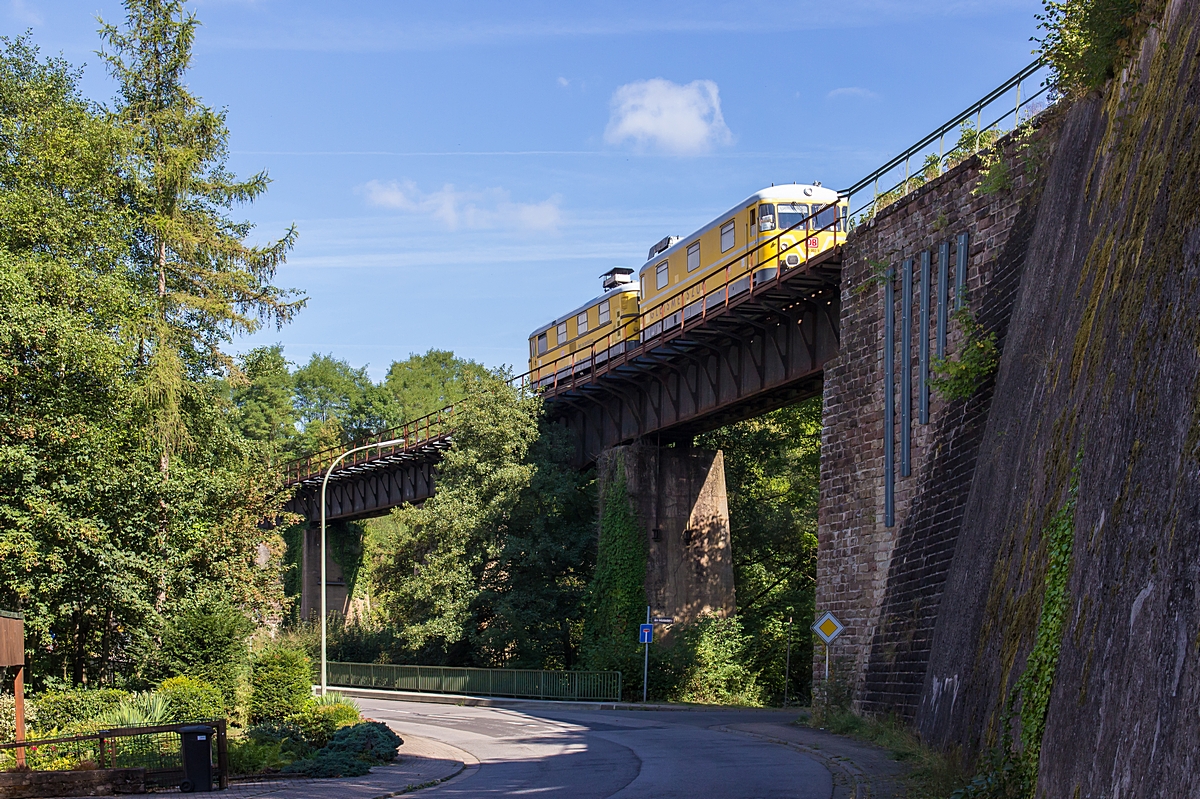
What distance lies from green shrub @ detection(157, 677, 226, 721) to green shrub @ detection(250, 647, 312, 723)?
2.46ft

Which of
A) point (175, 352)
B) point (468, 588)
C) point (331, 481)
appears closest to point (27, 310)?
point (175, 352)

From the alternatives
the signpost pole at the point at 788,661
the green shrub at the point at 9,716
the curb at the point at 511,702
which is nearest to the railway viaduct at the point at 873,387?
the signpost pole at the point at 788,661

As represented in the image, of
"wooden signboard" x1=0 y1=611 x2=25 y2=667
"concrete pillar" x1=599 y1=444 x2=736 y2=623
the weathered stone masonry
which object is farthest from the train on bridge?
"wooden signboard" x1=0 y1=611 x2=25 y2=667

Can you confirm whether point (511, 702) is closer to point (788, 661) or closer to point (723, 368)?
point (788, 661)

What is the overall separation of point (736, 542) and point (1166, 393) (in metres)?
38.9

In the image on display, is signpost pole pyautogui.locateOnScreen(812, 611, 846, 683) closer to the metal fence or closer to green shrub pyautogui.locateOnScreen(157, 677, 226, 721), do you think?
green shrub pyautogui.locateOnScreen(157, 677, 226, 721)

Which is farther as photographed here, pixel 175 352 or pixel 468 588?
pixel 468 588

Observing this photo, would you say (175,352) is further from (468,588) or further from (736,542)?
(736,542)

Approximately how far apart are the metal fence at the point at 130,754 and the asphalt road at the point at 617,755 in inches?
133

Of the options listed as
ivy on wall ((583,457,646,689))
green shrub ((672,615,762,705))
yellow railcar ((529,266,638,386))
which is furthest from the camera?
yellow railcar ((529,266,638,386))

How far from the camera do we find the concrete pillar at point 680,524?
37.8 m

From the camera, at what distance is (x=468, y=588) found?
40.7 m

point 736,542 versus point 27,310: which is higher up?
point 27,310

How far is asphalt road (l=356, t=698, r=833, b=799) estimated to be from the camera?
1555cm
